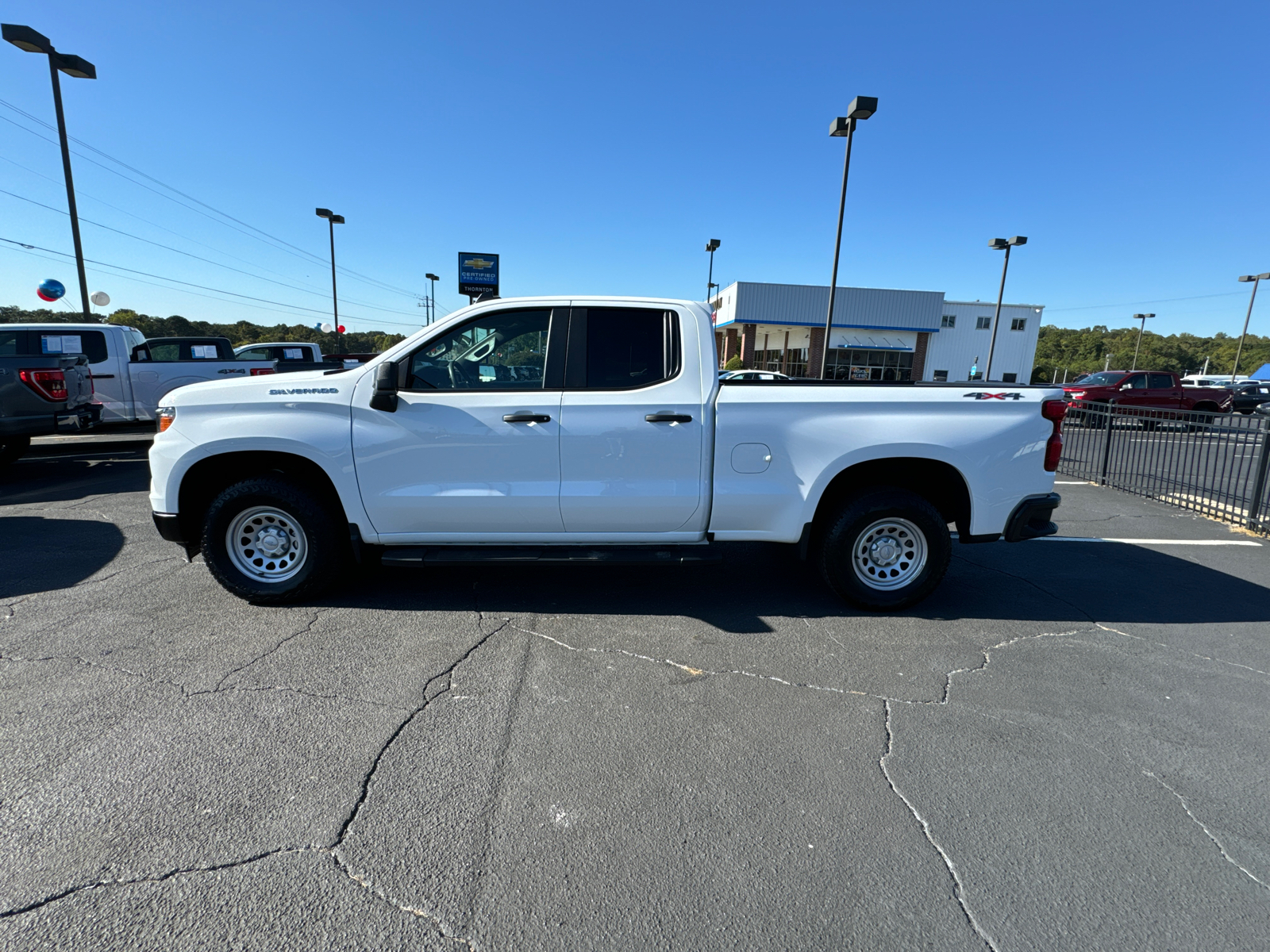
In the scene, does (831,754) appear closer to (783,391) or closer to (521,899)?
(521,899)

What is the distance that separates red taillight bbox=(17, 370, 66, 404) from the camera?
804 centimetres

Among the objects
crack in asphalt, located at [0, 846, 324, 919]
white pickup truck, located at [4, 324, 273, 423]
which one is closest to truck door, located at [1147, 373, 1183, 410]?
white pickup truck, located at [4, 324, 273, 423]

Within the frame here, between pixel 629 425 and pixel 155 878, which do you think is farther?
pixel 629 425

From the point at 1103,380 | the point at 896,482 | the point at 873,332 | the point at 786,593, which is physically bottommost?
the point at 786,593

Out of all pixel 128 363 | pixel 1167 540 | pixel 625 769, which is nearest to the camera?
pixel 625 769

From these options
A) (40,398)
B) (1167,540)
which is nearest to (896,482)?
(1167,540)

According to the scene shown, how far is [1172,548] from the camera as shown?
6.11m

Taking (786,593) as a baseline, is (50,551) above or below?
below

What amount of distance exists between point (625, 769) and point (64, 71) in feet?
62.3

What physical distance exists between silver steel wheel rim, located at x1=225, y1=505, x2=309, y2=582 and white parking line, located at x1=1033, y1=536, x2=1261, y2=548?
262 inches

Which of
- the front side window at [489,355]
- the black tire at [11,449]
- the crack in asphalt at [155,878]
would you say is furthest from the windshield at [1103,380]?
the black tire at [11,449]

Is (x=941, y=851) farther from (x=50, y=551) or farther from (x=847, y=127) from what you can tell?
(x=847, y=127)

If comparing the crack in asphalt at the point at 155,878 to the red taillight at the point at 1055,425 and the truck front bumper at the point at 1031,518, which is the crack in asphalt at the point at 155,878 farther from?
the red taillight at the point at 1055,425

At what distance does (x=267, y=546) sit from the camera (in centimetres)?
427
